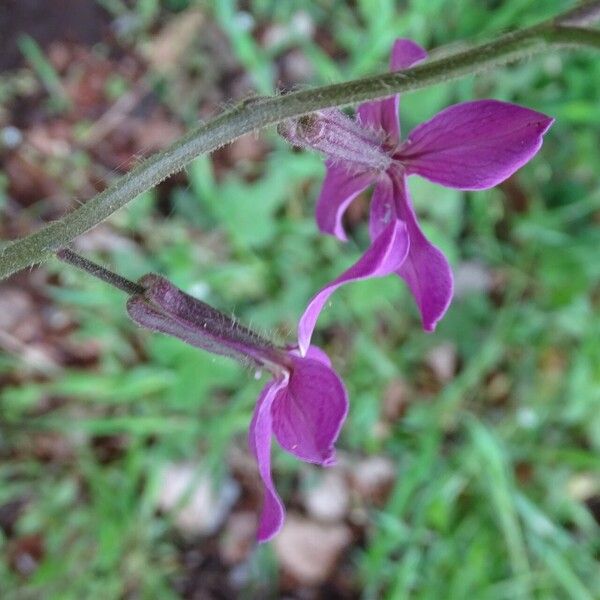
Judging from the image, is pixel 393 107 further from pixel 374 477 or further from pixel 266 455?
pixel 374 477

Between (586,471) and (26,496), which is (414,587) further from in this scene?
(26,496)

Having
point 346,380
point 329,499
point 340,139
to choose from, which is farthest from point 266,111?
point 329,499

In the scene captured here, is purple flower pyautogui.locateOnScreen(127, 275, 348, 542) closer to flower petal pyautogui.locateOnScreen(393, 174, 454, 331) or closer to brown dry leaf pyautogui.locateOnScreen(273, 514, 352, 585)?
flower petal pyautogui.locateOnScreen(393, 174, 454, 331)

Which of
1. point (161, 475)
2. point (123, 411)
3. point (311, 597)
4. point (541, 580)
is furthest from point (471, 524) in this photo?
point (123, 411)

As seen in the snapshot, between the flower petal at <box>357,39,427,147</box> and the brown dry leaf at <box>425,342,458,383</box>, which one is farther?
the brown dry leaf at <box>425,342,458,383</box>

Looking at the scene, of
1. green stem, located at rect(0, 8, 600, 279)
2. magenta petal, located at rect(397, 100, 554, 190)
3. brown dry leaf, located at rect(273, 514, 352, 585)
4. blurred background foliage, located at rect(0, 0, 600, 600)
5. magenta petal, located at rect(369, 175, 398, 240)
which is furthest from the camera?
brown dry leaf, located at rect(273, 514, 352, 585)

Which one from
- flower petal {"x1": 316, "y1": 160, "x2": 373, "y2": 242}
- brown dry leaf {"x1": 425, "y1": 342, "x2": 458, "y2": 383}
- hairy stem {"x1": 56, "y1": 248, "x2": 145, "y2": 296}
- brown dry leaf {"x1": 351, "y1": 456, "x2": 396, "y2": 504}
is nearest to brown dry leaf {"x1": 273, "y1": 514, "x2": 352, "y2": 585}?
brown dry leaf {"x1": 351, "y1": 456, "x2": 396, "y2": 504}

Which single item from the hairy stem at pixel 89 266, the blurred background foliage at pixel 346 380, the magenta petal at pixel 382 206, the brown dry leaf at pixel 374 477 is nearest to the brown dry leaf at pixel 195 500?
the blurred background foliage at pixel 346 380
